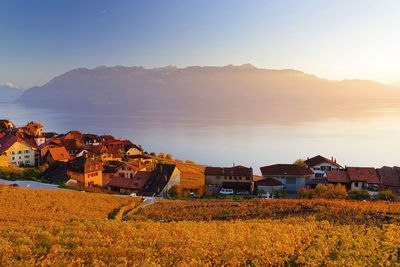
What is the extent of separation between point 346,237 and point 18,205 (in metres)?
22.7

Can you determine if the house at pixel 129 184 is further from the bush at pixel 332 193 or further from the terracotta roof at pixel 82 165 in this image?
the bush at pixel 332 193

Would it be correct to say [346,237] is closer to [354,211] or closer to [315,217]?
[315,217]

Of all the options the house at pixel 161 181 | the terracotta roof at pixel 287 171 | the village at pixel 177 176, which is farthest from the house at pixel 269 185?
the house at pixel 161 181

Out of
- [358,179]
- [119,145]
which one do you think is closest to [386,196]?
[358,179]

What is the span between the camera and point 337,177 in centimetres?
3859

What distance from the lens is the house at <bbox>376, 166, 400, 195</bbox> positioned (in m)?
35.3

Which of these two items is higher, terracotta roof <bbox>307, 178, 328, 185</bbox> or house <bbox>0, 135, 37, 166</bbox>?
house <bbox>0, 135, 37, 166</bbox>

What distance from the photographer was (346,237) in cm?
1254

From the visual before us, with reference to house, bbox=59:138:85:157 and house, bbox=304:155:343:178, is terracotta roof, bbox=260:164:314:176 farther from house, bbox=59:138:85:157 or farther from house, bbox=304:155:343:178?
house, bbox=59:138:85:157

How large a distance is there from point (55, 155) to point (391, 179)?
52328mm

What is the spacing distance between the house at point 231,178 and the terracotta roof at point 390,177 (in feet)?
59.2

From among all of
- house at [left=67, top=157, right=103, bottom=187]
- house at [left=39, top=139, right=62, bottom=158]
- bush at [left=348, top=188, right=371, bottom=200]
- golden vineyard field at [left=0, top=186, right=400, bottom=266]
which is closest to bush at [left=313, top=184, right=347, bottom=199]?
bush at [left=348, top=188, right=371, bottom=200]

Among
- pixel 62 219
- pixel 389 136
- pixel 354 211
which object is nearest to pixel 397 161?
pixel 389 136

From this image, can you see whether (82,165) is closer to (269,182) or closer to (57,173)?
(57,173)
